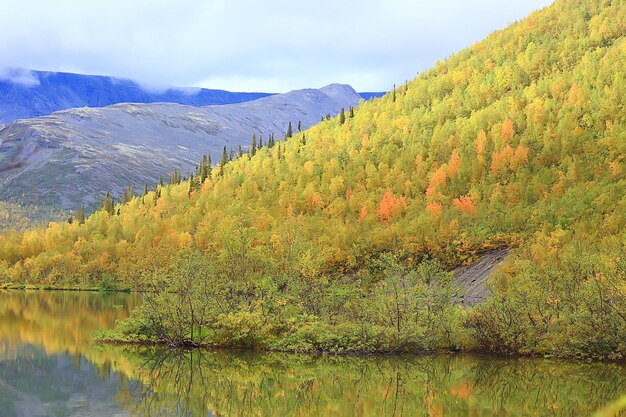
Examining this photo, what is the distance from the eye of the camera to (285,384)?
45938 mm

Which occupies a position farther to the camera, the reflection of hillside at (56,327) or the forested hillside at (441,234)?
the reflection of hillside at (56,327)

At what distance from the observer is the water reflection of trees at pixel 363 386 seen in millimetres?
39594

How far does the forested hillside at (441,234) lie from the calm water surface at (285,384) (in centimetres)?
295

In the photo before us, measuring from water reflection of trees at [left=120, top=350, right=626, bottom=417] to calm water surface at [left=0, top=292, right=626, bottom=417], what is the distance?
62 millimetres

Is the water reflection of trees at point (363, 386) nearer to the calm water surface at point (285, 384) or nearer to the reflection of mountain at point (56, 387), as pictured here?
the calm water surface at point (285, 384)

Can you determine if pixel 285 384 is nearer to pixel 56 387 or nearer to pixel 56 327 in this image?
pixel 56 387

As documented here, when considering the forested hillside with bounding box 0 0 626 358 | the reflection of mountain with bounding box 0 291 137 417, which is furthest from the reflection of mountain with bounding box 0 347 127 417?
the forested hillside with bounding box 0 0 626 358

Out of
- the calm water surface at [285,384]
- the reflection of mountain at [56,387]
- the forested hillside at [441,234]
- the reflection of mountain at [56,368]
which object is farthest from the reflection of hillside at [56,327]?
the forested hillside at [441,234]

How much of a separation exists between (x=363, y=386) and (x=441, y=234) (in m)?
80.3

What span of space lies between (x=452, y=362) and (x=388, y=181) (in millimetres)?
111708

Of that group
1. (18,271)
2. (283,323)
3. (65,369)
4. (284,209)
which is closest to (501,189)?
(284,209)

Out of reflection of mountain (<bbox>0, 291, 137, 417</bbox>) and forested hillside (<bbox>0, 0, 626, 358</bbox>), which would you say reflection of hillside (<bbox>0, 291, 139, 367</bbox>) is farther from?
forested hillside (<bbox>0, 0, 626, 358</bbox>)

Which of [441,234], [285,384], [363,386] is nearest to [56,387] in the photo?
[285,384]

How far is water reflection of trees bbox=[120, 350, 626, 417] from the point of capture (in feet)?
130
